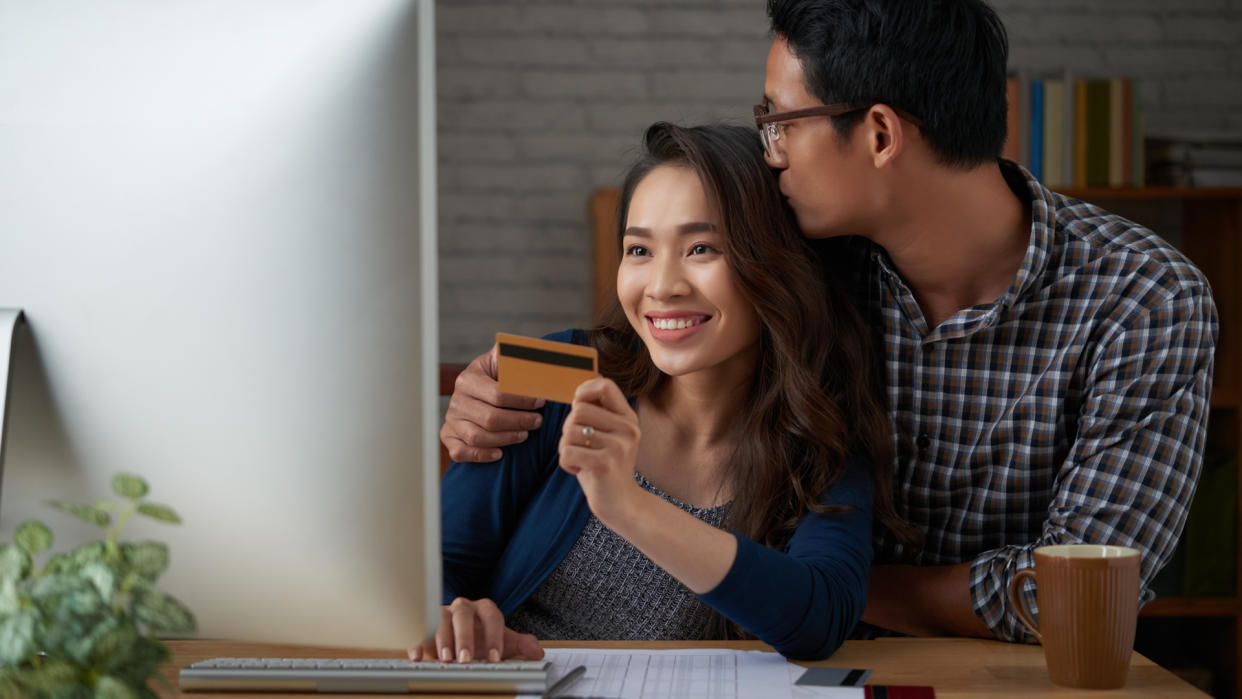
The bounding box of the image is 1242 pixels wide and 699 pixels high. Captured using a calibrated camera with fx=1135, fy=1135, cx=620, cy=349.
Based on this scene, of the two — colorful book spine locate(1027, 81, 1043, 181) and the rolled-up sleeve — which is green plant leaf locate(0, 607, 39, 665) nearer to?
the rolled-up sleeve

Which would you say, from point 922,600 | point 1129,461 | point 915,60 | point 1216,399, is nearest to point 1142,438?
point 1129,461

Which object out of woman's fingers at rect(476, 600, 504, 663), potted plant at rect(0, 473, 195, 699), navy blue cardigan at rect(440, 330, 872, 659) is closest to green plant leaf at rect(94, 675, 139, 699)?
potted plant at rect(0, 473, 195, 699)

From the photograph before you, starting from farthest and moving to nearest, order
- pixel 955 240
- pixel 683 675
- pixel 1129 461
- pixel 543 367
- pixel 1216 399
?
1. pixel 1216 399
2. pixel 955 240
3. pixel 1129 461
4. pixel 683 675
5. pixel 543 367

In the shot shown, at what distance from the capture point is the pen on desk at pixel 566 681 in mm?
902

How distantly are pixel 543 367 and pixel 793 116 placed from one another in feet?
2.42

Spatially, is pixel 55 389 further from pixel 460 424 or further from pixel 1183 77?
pixel 1183 77

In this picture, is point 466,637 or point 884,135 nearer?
point 466,637

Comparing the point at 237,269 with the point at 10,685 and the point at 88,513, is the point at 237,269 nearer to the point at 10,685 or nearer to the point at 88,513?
the point at 88,513

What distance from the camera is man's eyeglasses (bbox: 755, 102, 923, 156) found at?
56.6 inches

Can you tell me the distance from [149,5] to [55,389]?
9.7 inches

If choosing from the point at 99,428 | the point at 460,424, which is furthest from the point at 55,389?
the point at 460,424

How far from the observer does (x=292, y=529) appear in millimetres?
715

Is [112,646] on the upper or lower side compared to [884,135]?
lower

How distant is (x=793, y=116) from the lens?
4.76 ft
